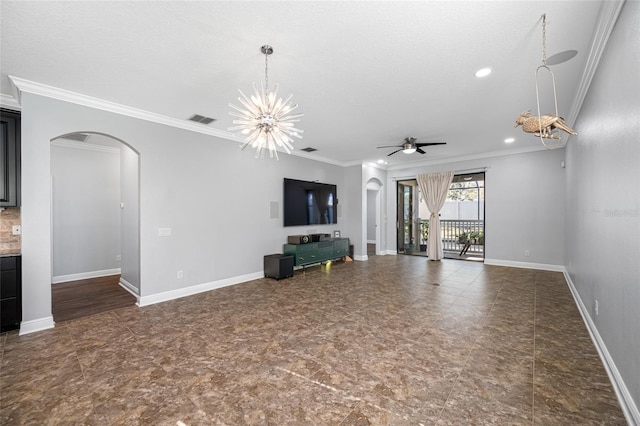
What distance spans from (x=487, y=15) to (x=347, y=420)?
3.04 m

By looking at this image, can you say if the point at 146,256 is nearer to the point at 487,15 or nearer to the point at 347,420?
the point at 347,420

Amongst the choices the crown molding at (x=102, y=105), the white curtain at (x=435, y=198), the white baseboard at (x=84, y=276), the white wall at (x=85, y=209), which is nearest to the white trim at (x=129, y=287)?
the white baseboard at (x=84, y=276)

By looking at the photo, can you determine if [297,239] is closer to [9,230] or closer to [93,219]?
[93,219]

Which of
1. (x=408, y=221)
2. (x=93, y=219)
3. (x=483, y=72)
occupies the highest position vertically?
(x=483, y=72)

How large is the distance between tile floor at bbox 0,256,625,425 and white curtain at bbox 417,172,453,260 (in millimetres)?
3405

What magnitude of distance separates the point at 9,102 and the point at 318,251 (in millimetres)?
5417

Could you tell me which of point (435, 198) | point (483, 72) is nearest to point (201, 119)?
point (483, 72)

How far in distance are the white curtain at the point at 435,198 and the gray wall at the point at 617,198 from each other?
14.6 feet

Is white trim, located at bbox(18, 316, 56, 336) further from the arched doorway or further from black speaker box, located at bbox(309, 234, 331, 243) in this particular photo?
black speaker box, located at bbox(309, 234, 331, 243)

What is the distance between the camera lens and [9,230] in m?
3.62

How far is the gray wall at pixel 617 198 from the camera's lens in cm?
171

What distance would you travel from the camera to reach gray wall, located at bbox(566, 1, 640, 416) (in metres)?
1.71

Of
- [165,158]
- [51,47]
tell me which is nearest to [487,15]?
[51,47]

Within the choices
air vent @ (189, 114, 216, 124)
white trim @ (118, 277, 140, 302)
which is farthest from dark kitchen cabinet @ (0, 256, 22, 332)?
air vent @ (189, 114, 216, 124)
